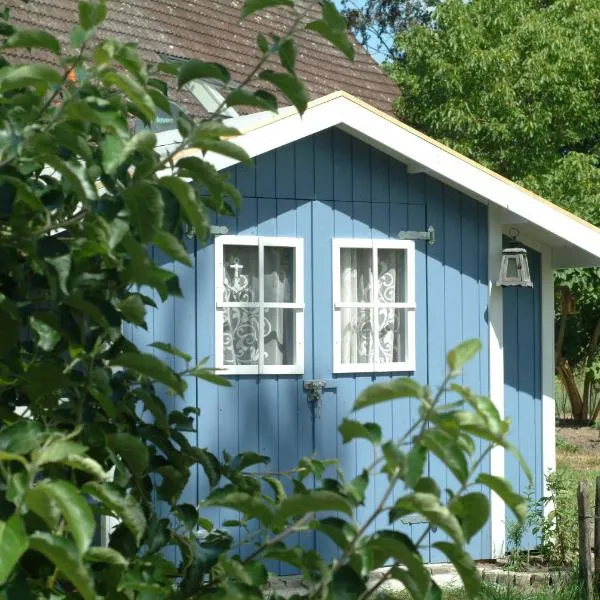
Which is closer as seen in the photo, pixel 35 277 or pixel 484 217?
pixel 35 277

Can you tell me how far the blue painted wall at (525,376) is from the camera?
371 inches

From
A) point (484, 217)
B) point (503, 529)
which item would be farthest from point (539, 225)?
point (503, 529)

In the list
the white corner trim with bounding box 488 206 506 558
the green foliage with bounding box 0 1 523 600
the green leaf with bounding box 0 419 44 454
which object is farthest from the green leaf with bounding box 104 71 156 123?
the white corner trim with bounding box 488 206 506 558

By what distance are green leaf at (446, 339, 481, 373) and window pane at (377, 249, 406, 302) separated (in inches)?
278

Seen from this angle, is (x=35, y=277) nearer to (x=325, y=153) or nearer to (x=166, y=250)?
(x=166, y=250)

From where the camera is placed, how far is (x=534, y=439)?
31.3ft

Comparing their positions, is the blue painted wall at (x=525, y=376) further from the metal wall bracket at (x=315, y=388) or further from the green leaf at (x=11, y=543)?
the green leaf at (x=11, y=543)

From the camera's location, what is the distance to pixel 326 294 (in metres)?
8.58

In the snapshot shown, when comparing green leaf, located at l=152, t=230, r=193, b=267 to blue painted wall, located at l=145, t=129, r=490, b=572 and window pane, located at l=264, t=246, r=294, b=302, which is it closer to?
blue painted wall, located at l=145, t=129, r=490, b=572

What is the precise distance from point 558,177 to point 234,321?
12.8 m

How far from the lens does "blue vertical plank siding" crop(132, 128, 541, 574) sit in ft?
26.7

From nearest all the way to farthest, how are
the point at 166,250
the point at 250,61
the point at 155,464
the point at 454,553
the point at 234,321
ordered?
the point at 454,553
the point at 166,250
the point at 155,464
the point at 234,321
the point at 250,61

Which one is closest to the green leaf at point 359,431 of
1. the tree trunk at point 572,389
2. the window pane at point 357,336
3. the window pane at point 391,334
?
the window pane at point 357,336

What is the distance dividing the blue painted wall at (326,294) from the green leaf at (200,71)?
581cm
